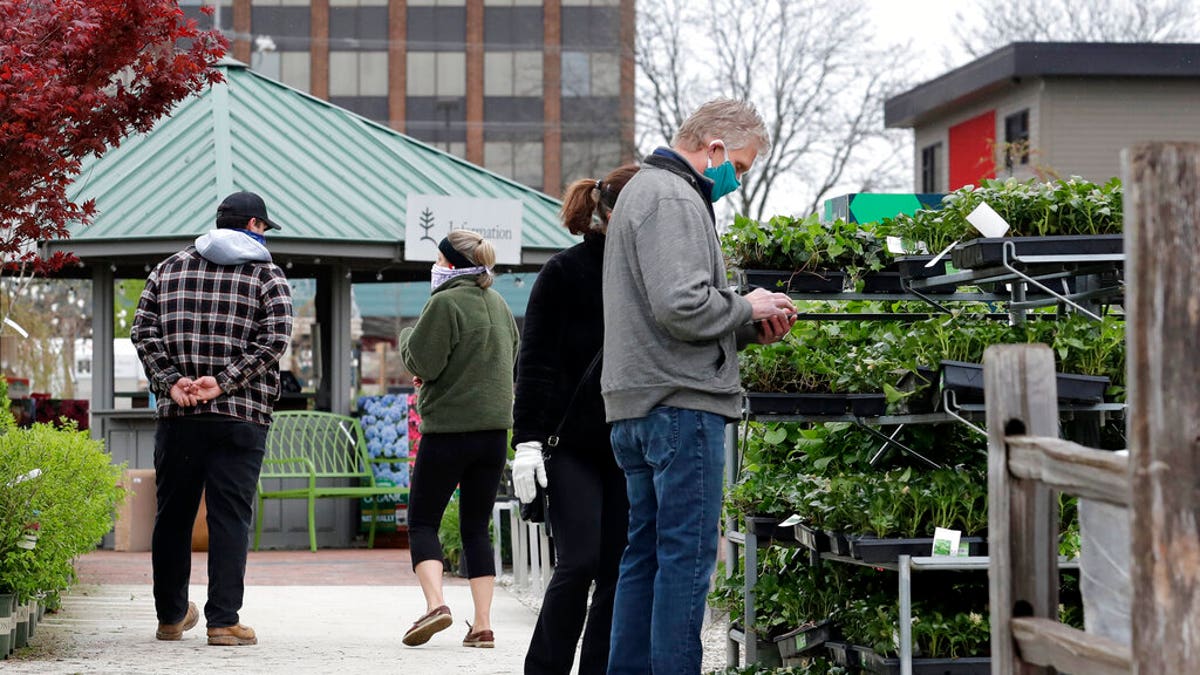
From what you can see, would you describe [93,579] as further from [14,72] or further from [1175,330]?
[1175,330]

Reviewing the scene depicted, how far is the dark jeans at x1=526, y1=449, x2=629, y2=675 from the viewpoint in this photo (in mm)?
5641

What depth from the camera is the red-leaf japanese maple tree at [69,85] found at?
261 inches

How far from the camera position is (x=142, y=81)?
25.2ft

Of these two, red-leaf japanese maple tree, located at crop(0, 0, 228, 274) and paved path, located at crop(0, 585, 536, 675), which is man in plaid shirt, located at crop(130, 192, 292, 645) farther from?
red-leaf japanese maple tree, located at crop(0, 0, 228, 274)

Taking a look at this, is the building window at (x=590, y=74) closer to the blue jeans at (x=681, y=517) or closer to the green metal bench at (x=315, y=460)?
the green metal bench at (x=315, y=460)

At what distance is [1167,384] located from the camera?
2666 millimetres

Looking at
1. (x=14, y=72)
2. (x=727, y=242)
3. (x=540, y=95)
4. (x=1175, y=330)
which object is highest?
(x=540, y=95)

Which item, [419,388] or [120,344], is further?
[120,344]

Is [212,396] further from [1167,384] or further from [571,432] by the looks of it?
[1167,384]

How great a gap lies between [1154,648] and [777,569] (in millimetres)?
4067

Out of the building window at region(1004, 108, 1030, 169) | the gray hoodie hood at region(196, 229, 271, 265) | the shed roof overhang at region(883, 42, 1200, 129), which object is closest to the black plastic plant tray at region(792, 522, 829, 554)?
the gray hoodie hood at region(196, 229, 271, 265)

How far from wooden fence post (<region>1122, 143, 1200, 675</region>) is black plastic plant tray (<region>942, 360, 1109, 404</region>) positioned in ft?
8.45

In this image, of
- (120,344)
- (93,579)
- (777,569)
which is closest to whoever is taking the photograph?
(777,569)

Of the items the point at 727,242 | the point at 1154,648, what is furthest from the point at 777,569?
the point at 1154,648
